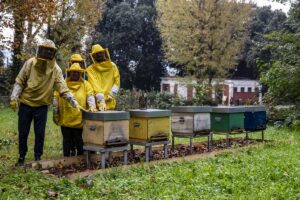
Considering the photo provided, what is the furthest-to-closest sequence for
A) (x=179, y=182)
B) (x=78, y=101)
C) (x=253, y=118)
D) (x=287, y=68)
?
(x=287, y=68) < (x=253, y=118) < (x=78, y=101) < (x=179, y=182)

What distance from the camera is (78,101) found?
782 cm

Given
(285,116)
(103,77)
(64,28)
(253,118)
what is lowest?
(285,116)

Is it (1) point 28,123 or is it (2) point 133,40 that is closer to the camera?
(1) point 28,123

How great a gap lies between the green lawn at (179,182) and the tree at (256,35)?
2840cm

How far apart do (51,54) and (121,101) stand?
1432 centimetres

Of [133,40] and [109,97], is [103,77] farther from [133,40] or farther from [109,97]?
[133,40]

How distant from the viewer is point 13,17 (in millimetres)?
17672

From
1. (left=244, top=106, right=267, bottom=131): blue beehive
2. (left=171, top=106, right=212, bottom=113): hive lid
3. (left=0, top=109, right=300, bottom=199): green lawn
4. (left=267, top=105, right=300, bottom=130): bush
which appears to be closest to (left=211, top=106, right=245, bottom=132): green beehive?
(left=244, top=106, right=267, bottom=131): blue beehive

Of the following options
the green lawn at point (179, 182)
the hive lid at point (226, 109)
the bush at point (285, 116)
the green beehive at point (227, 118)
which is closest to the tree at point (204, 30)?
the bush at point (285, 116)

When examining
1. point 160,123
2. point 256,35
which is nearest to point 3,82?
point 256,35

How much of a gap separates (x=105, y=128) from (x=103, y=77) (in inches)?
70.7

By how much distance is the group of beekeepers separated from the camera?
717cm

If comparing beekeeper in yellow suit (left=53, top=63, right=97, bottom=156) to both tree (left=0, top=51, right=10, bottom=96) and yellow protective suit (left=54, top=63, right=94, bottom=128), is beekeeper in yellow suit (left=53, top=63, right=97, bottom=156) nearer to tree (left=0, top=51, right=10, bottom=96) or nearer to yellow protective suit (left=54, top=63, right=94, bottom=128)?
yellow protective suit (left=54, top=63, right=94, bottom=128)

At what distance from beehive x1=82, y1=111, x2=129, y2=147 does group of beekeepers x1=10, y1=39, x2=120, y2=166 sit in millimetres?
468
